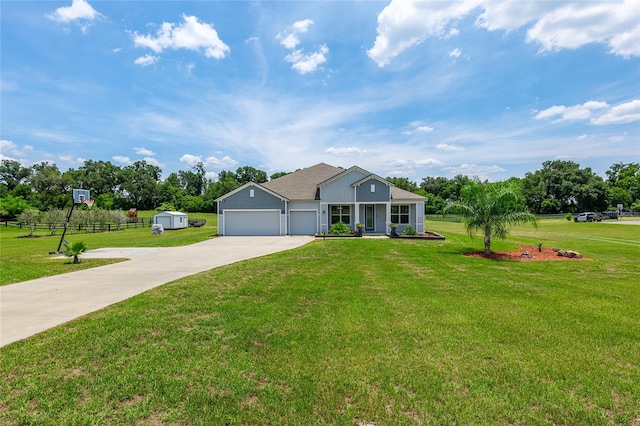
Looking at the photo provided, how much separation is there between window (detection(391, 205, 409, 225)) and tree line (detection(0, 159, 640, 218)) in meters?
34.1

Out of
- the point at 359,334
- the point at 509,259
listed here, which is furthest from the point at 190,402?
the point at 509,259

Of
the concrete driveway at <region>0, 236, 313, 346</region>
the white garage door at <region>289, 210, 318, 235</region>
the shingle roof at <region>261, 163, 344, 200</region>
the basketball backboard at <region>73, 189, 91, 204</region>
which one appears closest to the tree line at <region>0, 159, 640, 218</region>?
the shingle roof at <region>261, 163, 344, 200</region>

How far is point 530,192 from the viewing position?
223ft

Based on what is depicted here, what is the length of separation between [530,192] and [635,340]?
77054mm

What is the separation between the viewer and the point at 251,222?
2427 centimetres

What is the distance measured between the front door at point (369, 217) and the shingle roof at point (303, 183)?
411 cm

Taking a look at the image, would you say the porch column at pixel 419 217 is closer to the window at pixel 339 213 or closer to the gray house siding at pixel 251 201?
the window at pixel 339 213

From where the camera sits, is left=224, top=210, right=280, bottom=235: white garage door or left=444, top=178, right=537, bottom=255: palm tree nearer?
left=444, top=178, right=537, bottom=255: palm tree

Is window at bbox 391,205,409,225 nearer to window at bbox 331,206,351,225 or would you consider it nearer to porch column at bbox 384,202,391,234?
porch column at bbox 384,202,391,234

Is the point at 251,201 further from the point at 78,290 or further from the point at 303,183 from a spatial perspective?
the point at 78,290

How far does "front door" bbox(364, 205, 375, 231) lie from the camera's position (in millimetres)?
24094

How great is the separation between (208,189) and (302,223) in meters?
55.0

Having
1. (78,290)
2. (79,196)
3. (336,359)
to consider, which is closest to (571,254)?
(336,359)

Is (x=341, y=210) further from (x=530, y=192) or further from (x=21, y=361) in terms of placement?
(x=530, y=192)
